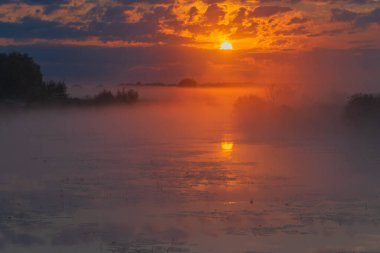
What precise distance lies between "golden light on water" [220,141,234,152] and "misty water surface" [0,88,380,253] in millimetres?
262

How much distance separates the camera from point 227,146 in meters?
31.5

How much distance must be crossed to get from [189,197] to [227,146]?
14857 mm

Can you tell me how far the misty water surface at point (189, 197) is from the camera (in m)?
12.6

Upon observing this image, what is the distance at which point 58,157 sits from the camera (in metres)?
26.2

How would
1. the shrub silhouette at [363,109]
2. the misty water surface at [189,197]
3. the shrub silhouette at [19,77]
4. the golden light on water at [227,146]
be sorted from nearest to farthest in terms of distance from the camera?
the misty water surface at [189,197] < the golden light on water at [227,146] < the shrub silhouette at [363,109] < the shrub silhouette at [19,77]

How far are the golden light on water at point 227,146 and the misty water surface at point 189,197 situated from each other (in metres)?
0.26

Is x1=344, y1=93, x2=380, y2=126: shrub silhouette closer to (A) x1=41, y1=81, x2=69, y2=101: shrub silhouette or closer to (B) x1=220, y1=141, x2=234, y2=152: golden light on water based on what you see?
(B) x1=220, y1=141, x2=234, y2=152: golden light on water

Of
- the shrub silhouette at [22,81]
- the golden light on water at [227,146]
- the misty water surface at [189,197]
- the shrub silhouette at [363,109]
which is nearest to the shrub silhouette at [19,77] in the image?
the shrub silhouette at [22,81]

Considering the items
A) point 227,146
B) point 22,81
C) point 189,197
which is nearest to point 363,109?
point 227,146

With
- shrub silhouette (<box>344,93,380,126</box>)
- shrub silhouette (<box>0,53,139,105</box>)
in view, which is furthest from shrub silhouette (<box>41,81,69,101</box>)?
shrub silhouette (<box>344,93,380,126</box>)

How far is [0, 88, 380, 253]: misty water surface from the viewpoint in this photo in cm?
1263

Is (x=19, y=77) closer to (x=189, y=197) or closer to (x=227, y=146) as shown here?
(x=227, y=146)

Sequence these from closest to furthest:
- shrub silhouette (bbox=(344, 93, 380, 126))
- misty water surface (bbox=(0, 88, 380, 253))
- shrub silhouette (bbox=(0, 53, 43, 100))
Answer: misty water surface (bbox=(0, 88, 380, 253)) → shrub silhouette (bbox=(344, 93, 380, 126)) → shrub silhouette (bbox=(0, 53, 43, 100))

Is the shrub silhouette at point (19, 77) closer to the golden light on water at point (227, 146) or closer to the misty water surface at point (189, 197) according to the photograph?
the misty water surface at point (189, 197)
